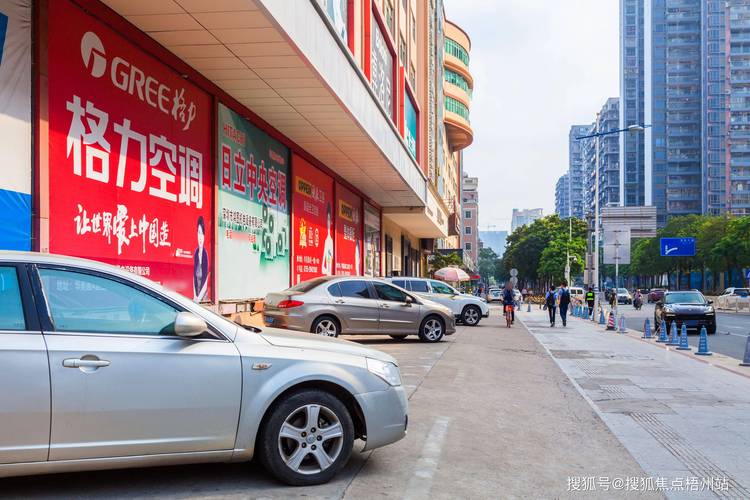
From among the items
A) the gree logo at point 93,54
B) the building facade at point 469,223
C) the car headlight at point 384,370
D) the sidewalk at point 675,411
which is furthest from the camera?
the building facade at point 469,223

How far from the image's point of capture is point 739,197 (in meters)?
121

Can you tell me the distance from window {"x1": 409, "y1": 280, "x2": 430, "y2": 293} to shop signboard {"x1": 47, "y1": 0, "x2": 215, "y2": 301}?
35.8 feet

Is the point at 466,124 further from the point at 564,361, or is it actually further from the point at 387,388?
the point at 387,388

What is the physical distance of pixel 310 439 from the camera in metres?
5.05

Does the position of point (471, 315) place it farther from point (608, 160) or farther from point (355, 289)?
point (608, 160)

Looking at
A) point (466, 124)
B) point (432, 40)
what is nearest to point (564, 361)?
point (432, 40)

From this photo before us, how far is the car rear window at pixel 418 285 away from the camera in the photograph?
24252mm

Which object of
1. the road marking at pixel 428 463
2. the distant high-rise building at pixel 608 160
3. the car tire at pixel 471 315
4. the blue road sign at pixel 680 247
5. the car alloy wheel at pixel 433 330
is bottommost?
the car tire at pixel 471 315

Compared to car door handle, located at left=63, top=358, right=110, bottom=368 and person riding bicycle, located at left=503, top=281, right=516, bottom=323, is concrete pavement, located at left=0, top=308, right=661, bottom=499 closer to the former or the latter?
car door handle, located at left=63, top=358, right=110, bottom=368

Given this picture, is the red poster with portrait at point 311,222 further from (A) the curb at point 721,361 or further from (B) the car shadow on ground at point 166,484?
(B) the car shadow on ground at point 166,484

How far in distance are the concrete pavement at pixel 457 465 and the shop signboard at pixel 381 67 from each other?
1659 cm

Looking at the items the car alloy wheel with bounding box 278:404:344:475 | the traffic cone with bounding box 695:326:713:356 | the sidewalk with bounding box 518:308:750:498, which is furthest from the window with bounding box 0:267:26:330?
the traffic cone with bounding box 695:326:713:356

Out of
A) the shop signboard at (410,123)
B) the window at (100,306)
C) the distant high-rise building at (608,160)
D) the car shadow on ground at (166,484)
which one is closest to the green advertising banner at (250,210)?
the car shadow on ground at (166,484)

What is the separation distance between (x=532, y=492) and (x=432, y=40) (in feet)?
165
